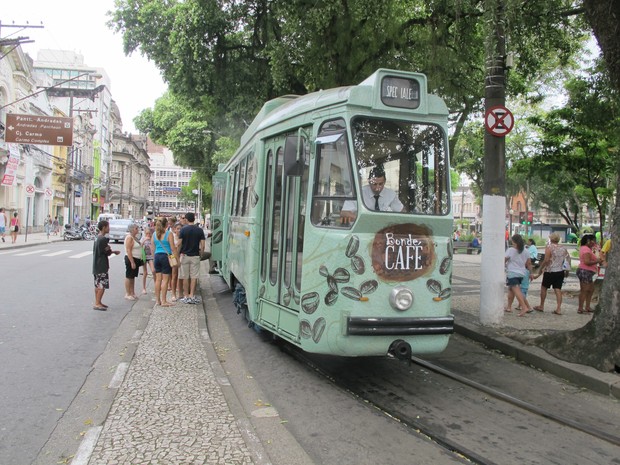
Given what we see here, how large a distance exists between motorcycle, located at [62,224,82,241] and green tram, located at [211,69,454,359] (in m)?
32.2

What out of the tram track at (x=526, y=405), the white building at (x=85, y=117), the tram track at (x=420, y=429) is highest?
the white building at (x=85, y=117)

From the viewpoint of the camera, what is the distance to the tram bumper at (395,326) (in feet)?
16.0

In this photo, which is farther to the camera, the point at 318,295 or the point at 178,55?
the point at 178,55

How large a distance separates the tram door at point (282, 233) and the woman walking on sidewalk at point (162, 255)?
4.08 meters

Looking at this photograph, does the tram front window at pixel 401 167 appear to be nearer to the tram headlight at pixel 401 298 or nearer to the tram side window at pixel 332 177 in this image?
the tram side window at pixel 332 177

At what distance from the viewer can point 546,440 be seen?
4301mm

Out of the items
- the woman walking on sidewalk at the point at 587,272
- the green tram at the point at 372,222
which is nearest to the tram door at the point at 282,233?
the green tram at the point at 372,222

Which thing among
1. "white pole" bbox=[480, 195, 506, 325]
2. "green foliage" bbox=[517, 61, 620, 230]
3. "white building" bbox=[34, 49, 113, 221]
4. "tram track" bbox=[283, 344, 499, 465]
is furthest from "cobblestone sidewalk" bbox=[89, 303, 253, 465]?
"white building" bbox=[34, 49, 113, 221]

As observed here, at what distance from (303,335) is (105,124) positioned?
7326 centimetres

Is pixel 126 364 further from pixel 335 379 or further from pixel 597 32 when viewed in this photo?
pixel 597 32

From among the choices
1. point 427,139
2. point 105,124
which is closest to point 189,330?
point 427,139

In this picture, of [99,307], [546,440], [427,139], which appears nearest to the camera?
[546,440]

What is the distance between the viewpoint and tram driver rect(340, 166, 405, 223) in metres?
5.02

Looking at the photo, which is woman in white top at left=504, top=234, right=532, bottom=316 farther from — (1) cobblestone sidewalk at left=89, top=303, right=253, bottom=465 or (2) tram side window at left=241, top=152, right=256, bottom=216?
(1) cobblestone sidewalk at left=89, top=303, right=253, bottom=465
